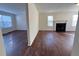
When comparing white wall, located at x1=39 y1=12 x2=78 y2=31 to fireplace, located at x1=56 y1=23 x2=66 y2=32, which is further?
fireplace, located at x1=56 y1=23 x2=66 y2=32

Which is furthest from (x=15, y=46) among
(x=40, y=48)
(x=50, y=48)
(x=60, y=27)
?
(x=60, y=27)

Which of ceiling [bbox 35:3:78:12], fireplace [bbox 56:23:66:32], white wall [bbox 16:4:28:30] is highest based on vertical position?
ceiling [bbox 35:3:78:12]

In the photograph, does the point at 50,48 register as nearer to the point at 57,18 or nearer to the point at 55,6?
the point at 55,6

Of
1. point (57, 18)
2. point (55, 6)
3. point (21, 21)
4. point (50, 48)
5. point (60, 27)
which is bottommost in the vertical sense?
point (50, 48)

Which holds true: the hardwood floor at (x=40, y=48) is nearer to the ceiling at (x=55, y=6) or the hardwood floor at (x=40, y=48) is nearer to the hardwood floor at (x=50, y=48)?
the hardwood floor at (x=50, y=48)

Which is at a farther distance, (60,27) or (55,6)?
(60,27)

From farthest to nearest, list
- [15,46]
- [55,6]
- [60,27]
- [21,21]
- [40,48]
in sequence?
[21,21] → [60,27] → [55,6] → [15,46] → [40,48]

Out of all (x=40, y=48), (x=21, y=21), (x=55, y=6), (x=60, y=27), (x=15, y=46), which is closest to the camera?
(x=40, y=48)

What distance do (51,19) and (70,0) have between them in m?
8.20

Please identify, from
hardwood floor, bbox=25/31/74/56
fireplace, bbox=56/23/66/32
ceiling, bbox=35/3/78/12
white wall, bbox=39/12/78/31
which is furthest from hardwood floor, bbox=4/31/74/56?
white wall, bbox=39/12/78/31

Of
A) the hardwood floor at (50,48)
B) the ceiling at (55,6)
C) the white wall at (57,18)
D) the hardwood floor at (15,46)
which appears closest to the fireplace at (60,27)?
the white wall at (57,18)

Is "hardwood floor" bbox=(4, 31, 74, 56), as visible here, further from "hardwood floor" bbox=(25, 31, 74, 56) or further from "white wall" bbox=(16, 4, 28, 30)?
"white wall" bbox=(16, 4, 28, 30)

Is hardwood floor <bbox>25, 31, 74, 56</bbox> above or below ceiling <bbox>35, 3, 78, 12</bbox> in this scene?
below

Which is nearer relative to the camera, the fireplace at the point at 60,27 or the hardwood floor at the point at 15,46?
the hardwood floor at the point at 15,46
